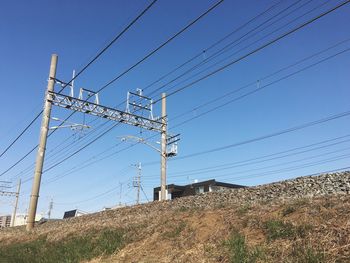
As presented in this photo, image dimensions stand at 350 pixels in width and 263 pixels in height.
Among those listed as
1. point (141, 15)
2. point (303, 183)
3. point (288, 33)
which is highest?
point (141, 15)

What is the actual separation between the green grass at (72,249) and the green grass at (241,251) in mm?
4958

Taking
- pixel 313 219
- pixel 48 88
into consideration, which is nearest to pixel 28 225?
pixel 48 88

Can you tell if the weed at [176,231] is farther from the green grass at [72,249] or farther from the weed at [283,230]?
the weed at [283,230]

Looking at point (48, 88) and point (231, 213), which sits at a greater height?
point (48, 88)

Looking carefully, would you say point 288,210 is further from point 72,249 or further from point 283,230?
point 72,249

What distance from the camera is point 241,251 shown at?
28.4ft

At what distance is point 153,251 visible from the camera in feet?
37.6

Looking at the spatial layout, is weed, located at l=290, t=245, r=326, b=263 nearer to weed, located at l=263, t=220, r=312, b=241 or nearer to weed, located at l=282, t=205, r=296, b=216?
weed, located at l=263, t=220, r=312, b=241

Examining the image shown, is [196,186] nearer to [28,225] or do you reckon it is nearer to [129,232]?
[28,225]

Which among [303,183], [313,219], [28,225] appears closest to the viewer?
[313,219]

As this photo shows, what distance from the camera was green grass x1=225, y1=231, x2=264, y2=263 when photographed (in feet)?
27.0

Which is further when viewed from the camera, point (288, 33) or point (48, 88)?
point (48, 88)

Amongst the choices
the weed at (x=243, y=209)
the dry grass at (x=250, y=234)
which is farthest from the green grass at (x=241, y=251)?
the weed at (x=243, y=209)

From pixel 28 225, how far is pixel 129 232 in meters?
14.3
